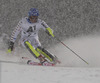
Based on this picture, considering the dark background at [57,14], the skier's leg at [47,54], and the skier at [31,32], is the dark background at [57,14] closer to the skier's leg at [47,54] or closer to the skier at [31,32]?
the skier at [31,32]

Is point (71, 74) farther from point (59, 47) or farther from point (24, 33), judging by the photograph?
point (59, 47)

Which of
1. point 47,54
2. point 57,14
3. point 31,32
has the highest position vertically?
point 57,14

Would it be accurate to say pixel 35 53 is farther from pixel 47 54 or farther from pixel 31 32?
pixel 31 32

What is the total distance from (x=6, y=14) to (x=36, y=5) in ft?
5.99

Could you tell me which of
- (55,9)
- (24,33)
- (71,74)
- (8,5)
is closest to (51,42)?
(55,9)

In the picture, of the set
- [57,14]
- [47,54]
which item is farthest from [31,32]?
[57,14]

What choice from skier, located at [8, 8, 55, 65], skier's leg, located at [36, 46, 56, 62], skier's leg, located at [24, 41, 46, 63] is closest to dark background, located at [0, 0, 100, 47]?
skier, located at [8, 8, 55, 65]

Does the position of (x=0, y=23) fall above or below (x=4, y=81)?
above

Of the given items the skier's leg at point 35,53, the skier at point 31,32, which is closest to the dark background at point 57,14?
the skier at point 31,32

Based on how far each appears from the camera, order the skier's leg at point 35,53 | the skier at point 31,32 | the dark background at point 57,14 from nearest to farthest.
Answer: the skier's leg at point 35,53, the skier at point 31,32, the dark background at point 57,14

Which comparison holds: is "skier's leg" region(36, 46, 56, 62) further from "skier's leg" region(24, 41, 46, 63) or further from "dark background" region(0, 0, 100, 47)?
"dark background" region(0, 0, 100, 47)

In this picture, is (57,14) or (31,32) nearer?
(31,32)

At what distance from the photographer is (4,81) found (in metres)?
3.77

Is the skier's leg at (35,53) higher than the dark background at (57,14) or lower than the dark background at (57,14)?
lower
